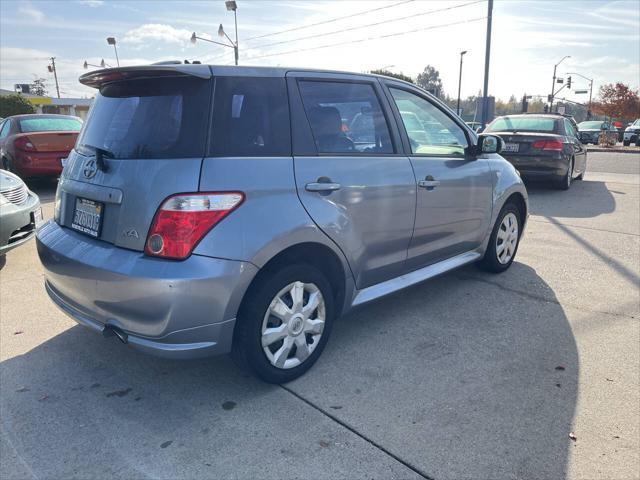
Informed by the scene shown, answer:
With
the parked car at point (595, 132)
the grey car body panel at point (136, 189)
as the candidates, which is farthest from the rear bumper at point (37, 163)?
the parked car at point (595, 132)

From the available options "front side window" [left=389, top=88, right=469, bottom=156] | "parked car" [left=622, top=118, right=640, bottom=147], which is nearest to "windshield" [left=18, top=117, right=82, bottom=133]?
"front side window" [left=389, top=88, right=469, bottom=156]

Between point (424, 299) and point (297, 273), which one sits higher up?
point (297, 273)

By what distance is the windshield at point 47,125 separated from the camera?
9.62m

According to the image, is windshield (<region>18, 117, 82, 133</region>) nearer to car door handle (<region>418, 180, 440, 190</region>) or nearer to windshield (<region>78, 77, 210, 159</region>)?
windshield (<region>78, 77, 210, 159</region>)

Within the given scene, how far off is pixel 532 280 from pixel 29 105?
44965mm

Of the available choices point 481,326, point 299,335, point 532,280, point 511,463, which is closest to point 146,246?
point 299,335

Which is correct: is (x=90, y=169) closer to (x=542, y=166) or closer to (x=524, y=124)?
(x=542, y=166)

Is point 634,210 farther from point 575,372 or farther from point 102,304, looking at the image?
point 102,304

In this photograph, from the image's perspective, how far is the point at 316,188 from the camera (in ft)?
9.39

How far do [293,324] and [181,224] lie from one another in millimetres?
910

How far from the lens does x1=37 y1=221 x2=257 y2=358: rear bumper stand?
2.38 meters

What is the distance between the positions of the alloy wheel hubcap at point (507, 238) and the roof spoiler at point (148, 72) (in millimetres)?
3334

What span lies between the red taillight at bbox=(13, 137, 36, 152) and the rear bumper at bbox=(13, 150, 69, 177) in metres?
0.07

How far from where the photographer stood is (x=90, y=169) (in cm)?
284
